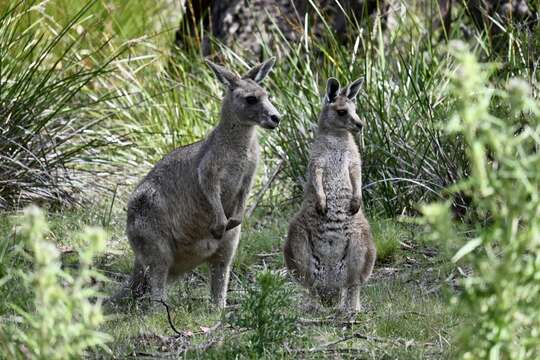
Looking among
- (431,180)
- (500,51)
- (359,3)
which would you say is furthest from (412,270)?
(359,3)

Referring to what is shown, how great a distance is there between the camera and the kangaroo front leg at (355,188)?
5512 mm

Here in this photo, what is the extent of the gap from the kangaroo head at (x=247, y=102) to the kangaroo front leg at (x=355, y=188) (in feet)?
1.73

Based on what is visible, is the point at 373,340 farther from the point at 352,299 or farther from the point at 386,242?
the point at 386,242

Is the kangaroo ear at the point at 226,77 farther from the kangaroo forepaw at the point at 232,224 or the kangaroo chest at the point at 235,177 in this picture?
the kangaroo forepaw at the point at 232,224

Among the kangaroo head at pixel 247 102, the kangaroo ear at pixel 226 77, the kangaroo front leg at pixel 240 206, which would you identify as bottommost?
the kangaroo front leg at pixel 240 206

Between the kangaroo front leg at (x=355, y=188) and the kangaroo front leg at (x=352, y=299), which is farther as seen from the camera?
the kangaroo front leg at (x=355, y=188)

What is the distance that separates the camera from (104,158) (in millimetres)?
7988

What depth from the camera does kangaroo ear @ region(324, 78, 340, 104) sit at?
582 cm

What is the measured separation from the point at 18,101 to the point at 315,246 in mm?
2752

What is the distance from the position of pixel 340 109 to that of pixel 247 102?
22.3 inches

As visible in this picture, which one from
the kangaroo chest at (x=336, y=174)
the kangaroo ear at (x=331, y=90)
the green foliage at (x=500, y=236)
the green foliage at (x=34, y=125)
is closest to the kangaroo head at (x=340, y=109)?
the kangaroo ear at (x=331, y=90)

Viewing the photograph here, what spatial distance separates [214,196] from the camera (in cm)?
580

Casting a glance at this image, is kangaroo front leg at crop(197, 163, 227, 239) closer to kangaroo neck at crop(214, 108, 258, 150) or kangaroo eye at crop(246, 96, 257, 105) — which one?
kangaroo neck at crop(214, 108, 258, 150)

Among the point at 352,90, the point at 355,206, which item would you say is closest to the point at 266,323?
the point at 355,206
